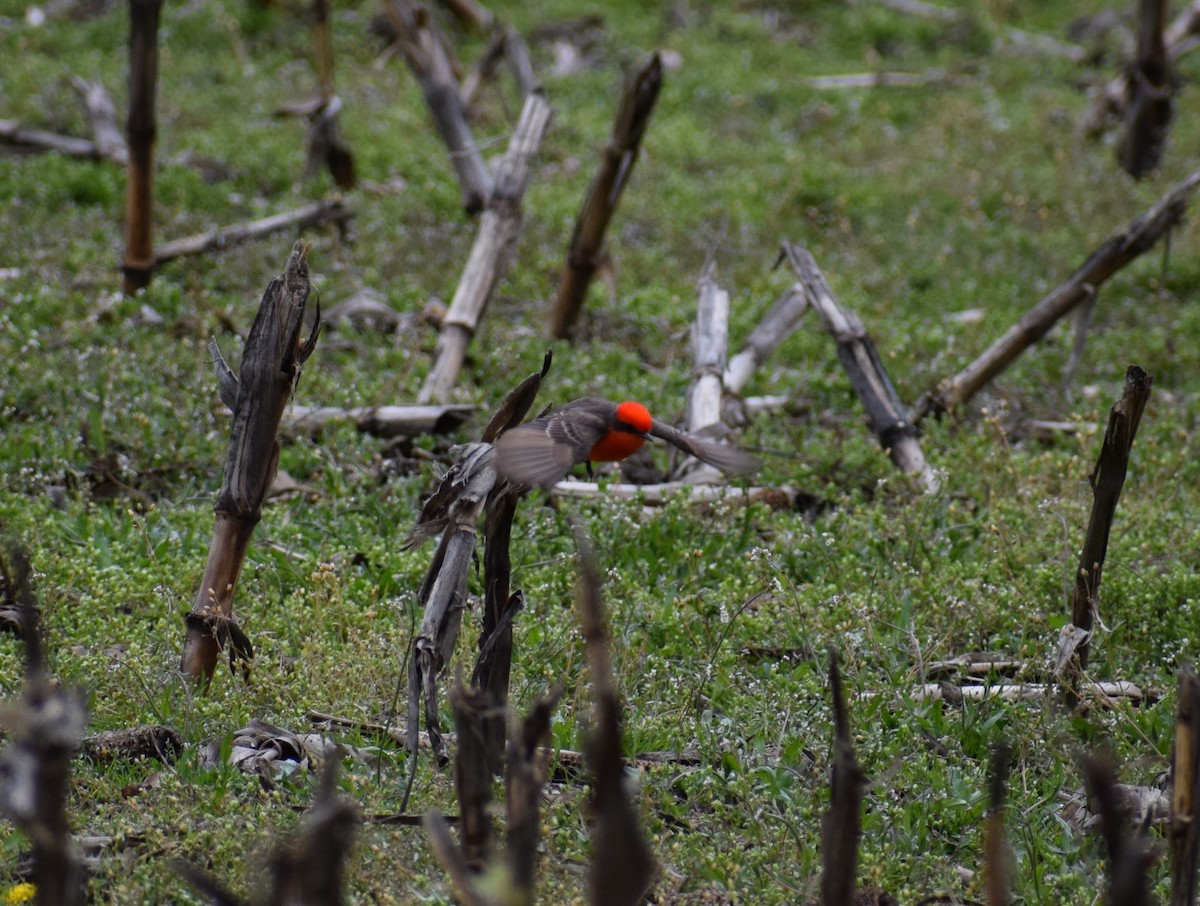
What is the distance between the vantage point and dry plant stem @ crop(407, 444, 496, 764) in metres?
3.21

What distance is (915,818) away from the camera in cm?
341

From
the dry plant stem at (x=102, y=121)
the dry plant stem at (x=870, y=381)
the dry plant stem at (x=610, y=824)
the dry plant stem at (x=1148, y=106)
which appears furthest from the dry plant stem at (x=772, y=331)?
the dry plant stem at (x=102, y=121)

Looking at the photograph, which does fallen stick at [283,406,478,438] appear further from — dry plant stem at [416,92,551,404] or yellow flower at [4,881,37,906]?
yellow flower at [4,881,37,906]

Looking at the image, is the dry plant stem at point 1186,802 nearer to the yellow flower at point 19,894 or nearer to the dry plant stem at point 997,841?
the dry plant stem at point 997,841

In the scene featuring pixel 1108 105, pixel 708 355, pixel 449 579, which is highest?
pixel 1108 105

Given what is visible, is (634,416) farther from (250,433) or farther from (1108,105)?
(1108,105)

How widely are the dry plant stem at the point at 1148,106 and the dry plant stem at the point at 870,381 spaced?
15.8ft

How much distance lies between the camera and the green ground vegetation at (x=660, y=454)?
3.36 m

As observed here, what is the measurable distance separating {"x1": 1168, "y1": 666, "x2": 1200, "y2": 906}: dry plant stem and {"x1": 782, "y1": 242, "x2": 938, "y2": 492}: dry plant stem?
2.94 metres

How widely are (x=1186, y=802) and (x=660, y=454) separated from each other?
12.3ft

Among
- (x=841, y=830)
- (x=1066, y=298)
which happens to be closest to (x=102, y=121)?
(x=1066, y=298)

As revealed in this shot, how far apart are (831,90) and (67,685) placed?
9.49 m

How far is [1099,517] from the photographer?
3619 mm

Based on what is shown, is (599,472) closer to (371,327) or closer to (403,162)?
(371,327)
